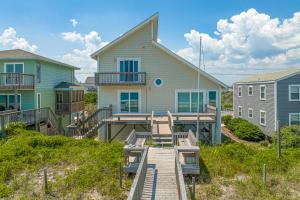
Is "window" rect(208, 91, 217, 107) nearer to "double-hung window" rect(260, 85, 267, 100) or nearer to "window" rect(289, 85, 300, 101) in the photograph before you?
"window" rect(289, 85, 300, 101)

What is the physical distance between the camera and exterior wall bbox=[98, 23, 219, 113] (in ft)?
61.9

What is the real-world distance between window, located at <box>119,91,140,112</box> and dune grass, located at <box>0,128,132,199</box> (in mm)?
6801

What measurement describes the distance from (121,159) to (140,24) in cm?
1129

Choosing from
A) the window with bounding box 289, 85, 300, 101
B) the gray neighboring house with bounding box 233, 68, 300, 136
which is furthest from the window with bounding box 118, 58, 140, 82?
the window with bounding box 289, 85, 300, 101

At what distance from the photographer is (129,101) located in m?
19.1

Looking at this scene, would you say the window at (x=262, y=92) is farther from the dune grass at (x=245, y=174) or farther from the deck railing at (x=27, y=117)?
the deck railing at (x=27, y=117)

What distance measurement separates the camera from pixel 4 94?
68.9ft

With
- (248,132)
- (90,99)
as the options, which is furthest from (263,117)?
(90,99)

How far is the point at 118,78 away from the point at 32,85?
Answer: 7006mm

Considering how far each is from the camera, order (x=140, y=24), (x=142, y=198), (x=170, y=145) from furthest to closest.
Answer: (x=140, y=24), (x=170, y=145), (x=142, y=198)

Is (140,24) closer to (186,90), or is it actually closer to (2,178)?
(186,90)

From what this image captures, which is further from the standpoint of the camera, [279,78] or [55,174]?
[279,78]

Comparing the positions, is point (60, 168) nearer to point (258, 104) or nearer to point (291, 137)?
point (291, 137)

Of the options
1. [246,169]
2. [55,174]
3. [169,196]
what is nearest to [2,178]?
[55,174]
